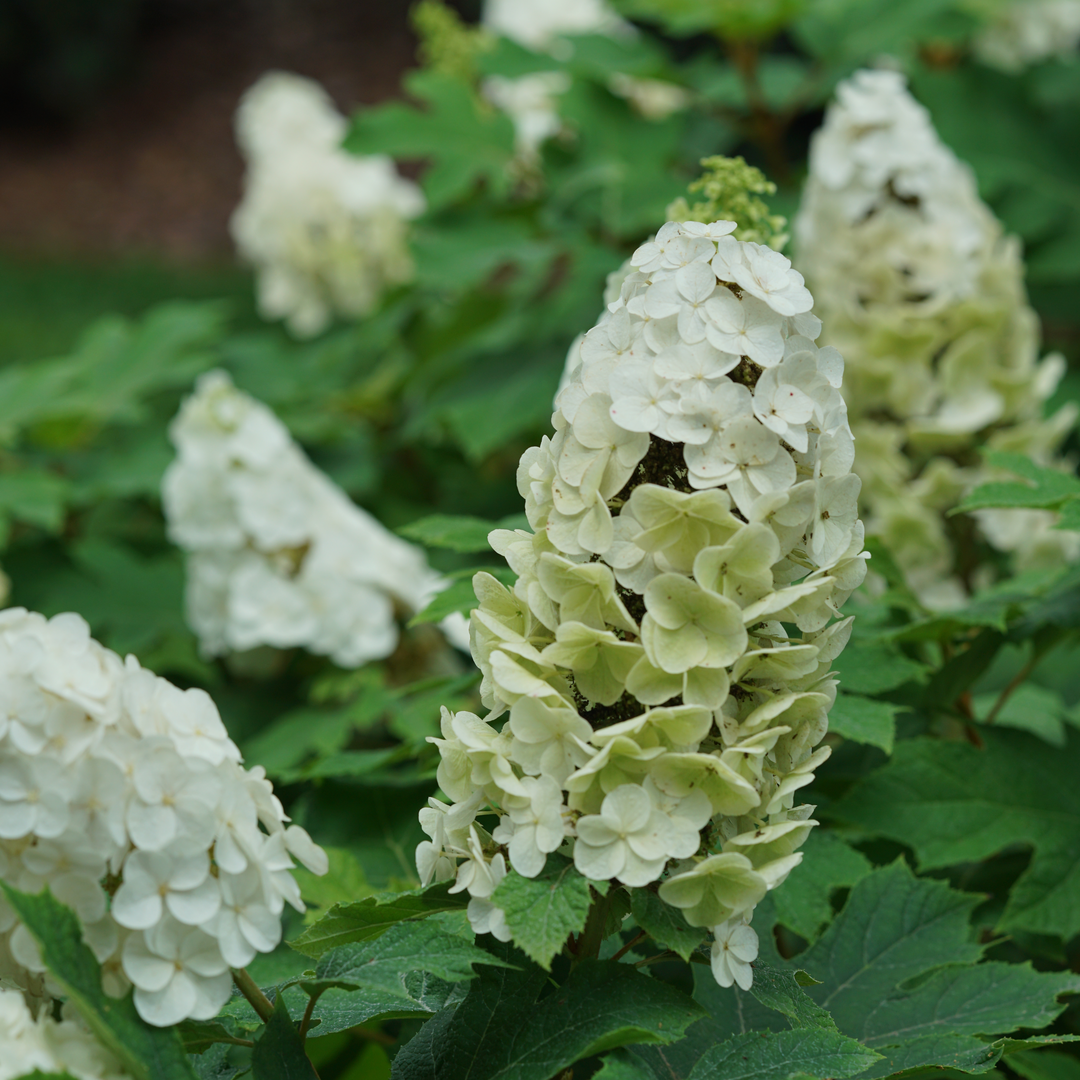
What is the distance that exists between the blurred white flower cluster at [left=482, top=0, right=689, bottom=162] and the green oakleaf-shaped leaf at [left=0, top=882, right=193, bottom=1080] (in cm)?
242

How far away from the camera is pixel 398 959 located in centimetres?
95

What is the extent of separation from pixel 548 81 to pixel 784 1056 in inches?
131

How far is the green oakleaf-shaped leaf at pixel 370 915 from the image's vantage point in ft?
3.25

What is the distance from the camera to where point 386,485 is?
3207mm

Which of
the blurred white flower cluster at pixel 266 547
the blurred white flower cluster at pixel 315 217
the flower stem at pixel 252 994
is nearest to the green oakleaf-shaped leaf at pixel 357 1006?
the flower stem at pixel 252 994

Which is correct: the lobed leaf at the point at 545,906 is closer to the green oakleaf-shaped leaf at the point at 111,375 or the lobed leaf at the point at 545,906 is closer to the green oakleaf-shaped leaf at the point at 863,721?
the green oakleaf-shaped leaf at the point at 863,721

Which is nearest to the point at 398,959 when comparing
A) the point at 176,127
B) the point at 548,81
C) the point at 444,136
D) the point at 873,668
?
the point at 873,668

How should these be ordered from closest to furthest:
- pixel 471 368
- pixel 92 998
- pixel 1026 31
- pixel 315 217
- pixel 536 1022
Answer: pixel 92 998 < pixel 536 1022 < pixel 471 368 < pixel 1026 31 < pixel 315 217

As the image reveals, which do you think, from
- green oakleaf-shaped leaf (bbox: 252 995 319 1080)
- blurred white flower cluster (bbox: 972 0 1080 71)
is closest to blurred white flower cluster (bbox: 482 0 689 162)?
blurred white flower cluster (bbox: 972 0 1080 71)

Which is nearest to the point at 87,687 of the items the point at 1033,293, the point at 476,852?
the point at 476,852

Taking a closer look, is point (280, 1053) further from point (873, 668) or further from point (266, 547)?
point (266, 547)

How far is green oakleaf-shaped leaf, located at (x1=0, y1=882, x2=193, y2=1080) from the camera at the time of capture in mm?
819

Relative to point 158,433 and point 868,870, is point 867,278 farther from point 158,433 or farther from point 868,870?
point 158,433

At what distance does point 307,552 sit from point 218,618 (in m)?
0.23
